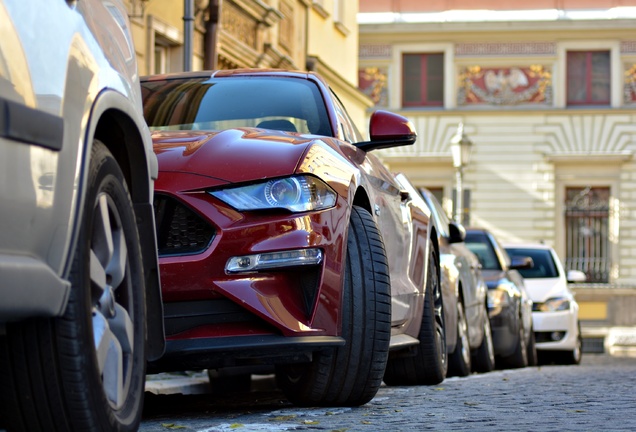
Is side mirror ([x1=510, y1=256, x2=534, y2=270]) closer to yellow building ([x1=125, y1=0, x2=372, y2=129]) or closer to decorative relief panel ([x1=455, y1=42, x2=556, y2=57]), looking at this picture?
yellow building ([x1=125, y1=0, x2=372, y2=129])

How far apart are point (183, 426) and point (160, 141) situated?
1.31m

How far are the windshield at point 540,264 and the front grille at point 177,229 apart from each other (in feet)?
51.5

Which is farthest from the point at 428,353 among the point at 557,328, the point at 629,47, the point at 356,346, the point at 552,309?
the point at 629,47

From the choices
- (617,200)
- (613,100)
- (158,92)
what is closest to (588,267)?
(617,200)

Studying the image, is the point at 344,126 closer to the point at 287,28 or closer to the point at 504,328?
the point at 504,328

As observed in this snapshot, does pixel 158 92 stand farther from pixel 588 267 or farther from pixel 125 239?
pixel 588 267

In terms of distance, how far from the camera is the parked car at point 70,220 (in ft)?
10.7

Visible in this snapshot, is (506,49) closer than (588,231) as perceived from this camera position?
No

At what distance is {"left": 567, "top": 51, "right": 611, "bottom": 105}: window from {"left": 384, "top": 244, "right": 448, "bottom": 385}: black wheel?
134 feet

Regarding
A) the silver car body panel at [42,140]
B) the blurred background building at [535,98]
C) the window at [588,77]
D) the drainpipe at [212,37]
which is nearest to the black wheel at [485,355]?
the drainpipe at [212,37]

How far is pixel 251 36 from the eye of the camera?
20.9 m

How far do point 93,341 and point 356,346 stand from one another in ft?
8.04

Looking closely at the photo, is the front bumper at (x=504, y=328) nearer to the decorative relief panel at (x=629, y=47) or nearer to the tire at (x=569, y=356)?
the tire at (x=569, y=356)

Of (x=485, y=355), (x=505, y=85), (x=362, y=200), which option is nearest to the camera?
(x=362, y=200)
